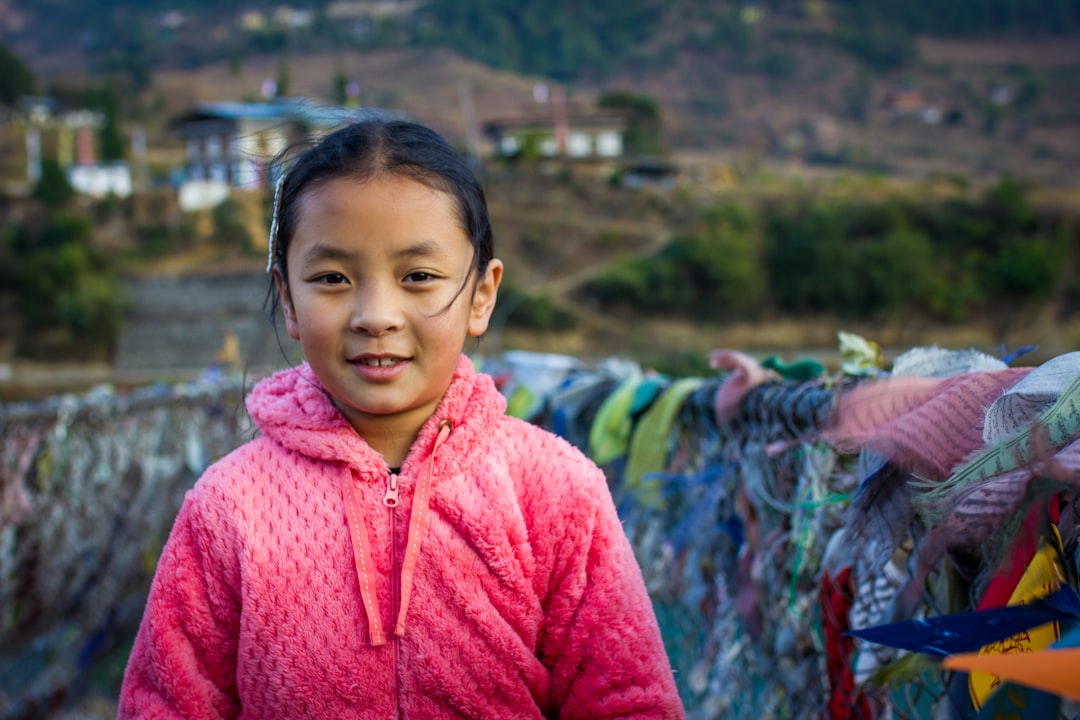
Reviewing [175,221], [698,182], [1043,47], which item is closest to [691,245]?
[698,182]

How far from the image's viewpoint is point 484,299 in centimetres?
145

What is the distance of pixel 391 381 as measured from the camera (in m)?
1.32

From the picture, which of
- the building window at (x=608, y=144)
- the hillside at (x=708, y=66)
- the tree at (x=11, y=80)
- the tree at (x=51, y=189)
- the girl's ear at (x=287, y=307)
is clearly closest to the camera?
the girl's ear at (x=287, y=307)

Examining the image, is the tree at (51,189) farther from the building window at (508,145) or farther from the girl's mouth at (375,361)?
the girl's mouth at (375,361)

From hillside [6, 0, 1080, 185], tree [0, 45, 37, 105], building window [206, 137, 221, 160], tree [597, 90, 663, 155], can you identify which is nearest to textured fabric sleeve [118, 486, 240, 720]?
building window [206, 137, 221, 160]

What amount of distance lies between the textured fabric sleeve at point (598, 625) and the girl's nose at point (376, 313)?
12.7 inches

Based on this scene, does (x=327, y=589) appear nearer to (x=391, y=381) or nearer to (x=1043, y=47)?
(x=391, y=381)

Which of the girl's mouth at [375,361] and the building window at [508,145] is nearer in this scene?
the girl's mouth at [375,361]

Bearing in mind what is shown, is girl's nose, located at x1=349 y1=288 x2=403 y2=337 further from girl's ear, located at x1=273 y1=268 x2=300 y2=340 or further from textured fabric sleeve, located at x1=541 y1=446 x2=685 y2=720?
textured fabric sleeve, located at x1=541 y1=446 x2=685 y2=720

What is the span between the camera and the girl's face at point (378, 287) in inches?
50.9

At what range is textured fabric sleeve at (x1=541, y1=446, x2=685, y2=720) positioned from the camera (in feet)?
4.19

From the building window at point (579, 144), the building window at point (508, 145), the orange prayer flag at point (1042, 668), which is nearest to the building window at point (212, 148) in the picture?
the building window at point (508, 145)

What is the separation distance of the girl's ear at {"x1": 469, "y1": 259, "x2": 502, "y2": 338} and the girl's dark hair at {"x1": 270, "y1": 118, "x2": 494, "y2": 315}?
0.05ft

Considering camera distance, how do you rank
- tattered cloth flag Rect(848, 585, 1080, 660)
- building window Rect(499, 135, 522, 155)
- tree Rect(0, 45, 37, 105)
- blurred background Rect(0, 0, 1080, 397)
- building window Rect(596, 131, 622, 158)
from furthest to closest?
1. tree Rect(0, 45, 37, 105)
2. building window Rect(596, 131, 622, 158)
3. building window Rect(499, 135, 522, 155)
4. blurred background Rect(0, 0, 1080, 397)
5. tattered cloth flag Rect(848, 585, 1080, 660)
